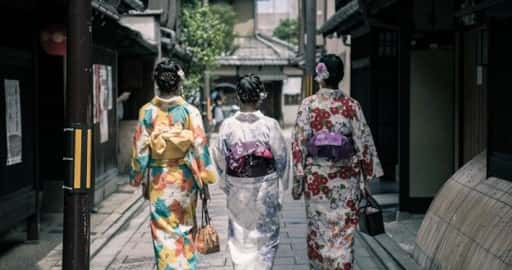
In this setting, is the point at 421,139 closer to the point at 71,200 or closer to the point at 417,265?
the point at 417,265

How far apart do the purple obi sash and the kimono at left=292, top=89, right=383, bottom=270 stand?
5cm

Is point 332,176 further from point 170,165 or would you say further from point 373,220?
point 170,165

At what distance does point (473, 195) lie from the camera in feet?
24.6

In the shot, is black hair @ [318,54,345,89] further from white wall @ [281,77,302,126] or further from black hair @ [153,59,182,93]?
white wall @ [281,77,302,126]

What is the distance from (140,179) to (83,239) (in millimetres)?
834

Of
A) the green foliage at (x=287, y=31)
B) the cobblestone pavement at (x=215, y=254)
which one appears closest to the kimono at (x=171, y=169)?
the cobblestone pavement at (x=215, y=254)

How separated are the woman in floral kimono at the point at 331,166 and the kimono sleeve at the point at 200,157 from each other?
2.82 feet

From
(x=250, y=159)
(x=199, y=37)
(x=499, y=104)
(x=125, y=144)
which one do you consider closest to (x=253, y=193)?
(x=250, y=159)

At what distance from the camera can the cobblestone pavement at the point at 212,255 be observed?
9305mm

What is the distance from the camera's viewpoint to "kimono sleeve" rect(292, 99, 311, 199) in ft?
23.7

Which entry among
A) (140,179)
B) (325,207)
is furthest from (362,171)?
(140,179)

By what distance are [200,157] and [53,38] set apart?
6110mm

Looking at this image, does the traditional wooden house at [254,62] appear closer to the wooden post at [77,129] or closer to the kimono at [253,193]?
the kimono at [253,193]

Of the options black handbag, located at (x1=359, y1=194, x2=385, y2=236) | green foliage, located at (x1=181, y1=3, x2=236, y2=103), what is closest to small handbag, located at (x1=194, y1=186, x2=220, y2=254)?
black handbag, located at (x1=359, y1=194, x2=385, y2=236)
